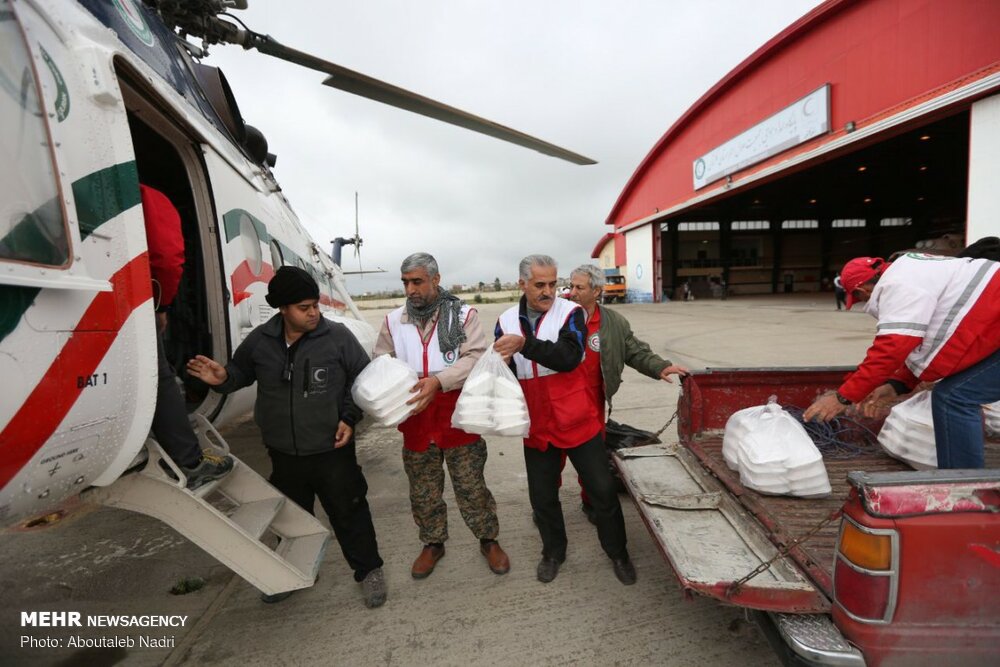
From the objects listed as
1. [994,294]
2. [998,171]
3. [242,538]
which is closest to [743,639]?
[994,294]

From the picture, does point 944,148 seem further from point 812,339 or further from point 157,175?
point 157,175

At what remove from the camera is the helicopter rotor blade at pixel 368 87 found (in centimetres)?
391

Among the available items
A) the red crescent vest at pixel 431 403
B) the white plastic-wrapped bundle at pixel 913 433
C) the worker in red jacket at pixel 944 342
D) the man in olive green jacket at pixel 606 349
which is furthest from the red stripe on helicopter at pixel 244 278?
the white plastic-wrapped bundle at pixel 913 433

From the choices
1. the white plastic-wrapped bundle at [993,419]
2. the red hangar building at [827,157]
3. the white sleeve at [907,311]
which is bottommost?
the white plastic-wrapped bundle at [993,419]

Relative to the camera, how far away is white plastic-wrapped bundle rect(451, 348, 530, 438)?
2.21m

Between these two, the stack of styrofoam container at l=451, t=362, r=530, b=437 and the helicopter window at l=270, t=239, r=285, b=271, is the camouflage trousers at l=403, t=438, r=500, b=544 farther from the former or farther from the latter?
the helicopter window at l=270, t=239, r=285, b=271

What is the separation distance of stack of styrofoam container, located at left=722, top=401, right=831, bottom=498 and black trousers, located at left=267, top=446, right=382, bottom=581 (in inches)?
81.2

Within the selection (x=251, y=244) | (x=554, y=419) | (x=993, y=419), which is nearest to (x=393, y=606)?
(x=554, y=419)

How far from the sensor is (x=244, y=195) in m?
3.20

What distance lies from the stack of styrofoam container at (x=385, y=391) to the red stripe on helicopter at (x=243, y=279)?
46.6 inches

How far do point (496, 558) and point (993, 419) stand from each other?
3274mm

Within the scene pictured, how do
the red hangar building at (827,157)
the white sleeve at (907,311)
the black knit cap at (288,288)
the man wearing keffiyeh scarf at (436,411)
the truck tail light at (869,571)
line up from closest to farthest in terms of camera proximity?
the truck tail light at (869,571) → the white sleeve at (907,311) → the black knit cap at (288,288) → the man wearing keffiyeh scarf at (436,411) → the red hangar building at (827,157)

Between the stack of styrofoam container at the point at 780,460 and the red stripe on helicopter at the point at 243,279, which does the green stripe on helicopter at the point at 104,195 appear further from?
the stack of styrofoam container at the point at 780,460

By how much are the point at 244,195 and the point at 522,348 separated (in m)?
2.38
